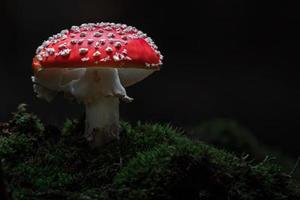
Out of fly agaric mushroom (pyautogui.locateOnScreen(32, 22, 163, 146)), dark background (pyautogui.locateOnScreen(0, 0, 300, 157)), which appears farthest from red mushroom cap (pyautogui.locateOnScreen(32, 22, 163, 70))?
dark background (pyautogui.locateOnScreen(0, 0, 300, 157))

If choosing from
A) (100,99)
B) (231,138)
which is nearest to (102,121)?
(100,99)

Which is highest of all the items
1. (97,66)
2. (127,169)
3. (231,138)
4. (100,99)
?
(97,66)

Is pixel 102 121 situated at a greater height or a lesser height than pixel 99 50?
lesser

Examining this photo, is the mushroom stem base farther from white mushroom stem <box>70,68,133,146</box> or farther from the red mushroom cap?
the red mushroom cap

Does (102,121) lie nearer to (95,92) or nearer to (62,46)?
(95,92)

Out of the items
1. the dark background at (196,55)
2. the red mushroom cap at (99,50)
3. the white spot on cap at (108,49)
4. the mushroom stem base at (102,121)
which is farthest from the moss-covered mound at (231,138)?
the white spot on cap at (108,49)

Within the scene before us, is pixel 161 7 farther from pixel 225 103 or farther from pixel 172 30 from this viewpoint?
→ pixel 225 103

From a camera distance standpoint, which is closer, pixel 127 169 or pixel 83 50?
pixel 127 169

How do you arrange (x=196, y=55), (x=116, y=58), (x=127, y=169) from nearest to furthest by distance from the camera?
(x=127, y=169)
(x=116, y=58)
(x=196, y=55)

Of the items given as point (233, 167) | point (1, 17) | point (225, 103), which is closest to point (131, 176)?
point (233, 167)
